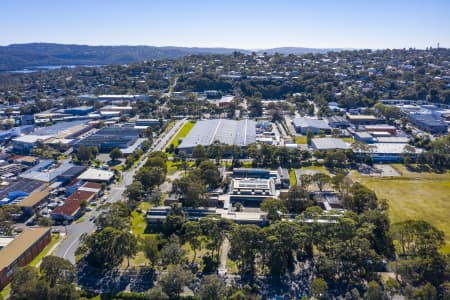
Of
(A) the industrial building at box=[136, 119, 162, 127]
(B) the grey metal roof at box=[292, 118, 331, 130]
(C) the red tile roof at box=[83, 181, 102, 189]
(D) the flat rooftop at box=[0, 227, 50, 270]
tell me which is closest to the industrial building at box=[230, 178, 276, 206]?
(C) the red tile roof at box=[83, 181, 102, 189]

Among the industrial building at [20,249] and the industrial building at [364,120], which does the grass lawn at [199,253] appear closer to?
the industrial building at [20,249]

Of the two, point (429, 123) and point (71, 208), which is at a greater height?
point (429, 123)

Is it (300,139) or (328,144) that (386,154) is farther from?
(300,139)

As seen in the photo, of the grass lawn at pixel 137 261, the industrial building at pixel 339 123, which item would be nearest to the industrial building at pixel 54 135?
the grass lawn at pixel 137 261

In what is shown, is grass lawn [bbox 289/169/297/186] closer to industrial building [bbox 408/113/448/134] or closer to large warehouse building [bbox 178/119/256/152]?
large warehouse building [bbox 178/119/256/152]

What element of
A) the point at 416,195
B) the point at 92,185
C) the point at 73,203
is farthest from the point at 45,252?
the point at 416,195

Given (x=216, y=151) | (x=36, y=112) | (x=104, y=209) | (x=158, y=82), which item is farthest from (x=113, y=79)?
(x=104, y=209)

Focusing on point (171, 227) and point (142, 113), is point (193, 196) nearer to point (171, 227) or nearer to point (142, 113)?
point (171, 227)
